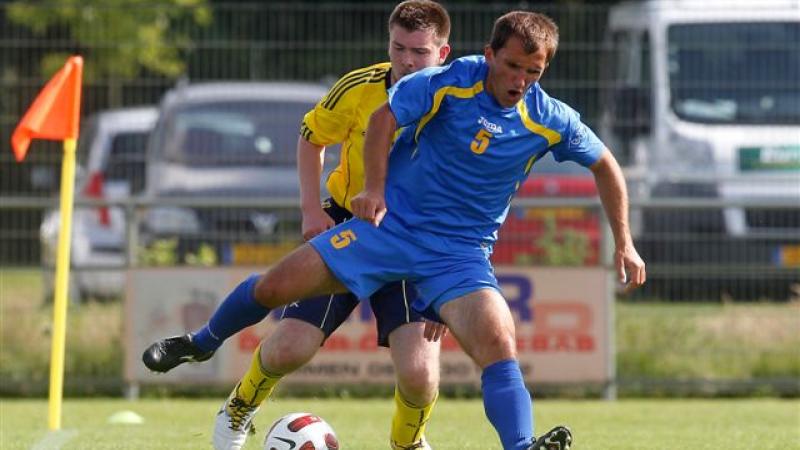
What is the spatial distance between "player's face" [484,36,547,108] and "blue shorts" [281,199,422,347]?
46.2 inches

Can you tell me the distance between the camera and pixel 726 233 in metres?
12.9

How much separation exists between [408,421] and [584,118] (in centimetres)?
667

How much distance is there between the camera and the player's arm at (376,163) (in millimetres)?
6555

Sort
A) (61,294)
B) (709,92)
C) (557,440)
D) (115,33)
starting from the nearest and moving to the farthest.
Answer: (557,440)
(61,294)
(709,92)
(115,33)

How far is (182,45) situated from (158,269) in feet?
8.05

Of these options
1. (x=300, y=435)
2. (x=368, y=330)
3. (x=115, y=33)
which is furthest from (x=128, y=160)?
(x=300, y=435)

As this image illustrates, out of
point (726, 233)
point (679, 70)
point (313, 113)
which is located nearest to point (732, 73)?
point (679, 70)

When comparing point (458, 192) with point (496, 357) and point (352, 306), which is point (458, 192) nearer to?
point (496, 357)

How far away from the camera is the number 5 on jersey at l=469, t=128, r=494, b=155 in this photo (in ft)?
21.9

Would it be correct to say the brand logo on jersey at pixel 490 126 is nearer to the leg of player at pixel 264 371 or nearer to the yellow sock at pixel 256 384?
the leg of player at pixel 264 371

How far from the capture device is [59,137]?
917cm

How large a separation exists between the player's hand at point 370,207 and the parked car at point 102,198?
6.21 meters

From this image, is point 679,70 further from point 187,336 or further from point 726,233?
point 187,336

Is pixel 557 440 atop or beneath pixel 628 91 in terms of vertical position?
beneath
